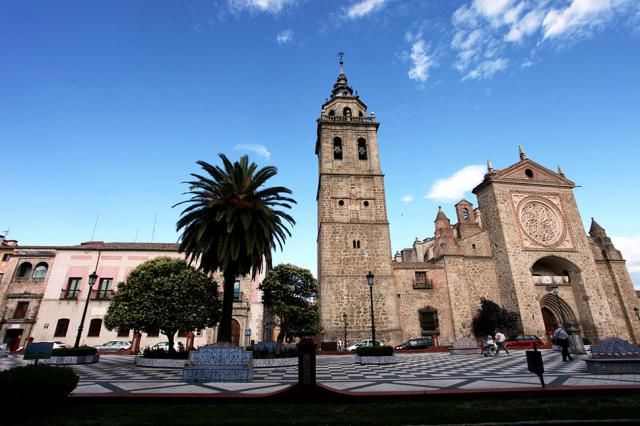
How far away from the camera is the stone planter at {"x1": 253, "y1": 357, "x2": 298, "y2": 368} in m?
15.9

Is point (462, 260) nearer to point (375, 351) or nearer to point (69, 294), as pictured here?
point (375, 351)

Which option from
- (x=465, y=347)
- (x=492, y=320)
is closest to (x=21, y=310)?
(x=465, y=347)

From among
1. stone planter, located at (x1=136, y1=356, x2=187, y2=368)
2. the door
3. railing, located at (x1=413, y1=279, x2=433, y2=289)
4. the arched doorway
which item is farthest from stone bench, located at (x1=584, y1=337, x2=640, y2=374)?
the door

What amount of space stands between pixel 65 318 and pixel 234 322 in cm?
1422

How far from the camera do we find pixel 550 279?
31078 mm

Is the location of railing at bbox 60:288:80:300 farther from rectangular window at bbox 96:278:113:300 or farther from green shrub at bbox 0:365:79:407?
green shrub at bbox 0:365:79:407

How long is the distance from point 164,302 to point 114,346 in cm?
1344

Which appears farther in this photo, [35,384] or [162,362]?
[162,362]

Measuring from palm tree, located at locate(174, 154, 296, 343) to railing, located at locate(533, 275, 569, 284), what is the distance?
2742 centimetres

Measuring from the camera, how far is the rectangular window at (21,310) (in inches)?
1082

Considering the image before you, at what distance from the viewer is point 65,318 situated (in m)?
27.7

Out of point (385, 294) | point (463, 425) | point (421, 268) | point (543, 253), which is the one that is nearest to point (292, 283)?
point (385, 294)

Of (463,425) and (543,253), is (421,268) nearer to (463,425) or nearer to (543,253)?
(543,253)

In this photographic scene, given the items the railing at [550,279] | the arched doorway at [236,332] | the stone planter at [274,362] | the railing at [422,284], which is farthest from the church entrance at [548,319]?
the arched doorway at [236,332]
